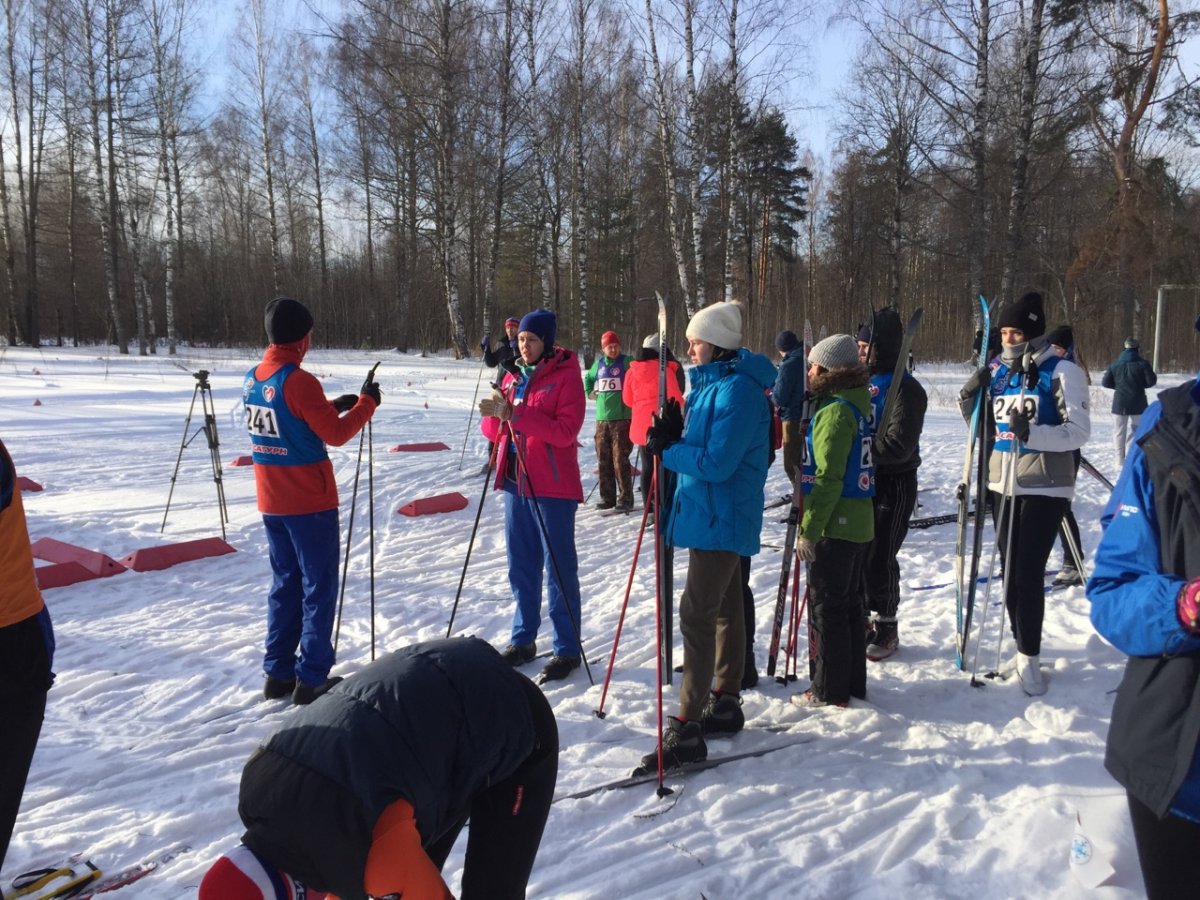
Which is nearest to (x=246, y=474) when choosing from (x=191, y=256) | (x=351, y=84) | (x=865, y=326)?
(x=865, y=326)

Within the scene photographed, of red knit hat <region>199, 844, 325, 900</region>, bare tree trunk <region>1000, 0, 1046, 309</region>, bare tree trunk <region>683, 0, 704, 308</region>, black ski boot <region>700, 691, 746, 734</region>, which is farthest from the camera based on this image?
bare tree trunk <region>683, 0, 704, 308</region>

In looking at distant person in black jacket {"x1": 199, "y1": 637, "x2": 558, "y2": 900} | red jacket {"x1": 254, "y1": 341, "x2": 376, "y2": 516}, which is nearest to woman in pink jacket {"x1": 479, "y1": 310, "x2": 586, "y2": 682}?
red jacket {"x1": 254, "y1": 341, "x2": 376, "y2": 516}

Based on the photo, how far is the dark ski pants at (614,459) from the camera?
7957 millimetres

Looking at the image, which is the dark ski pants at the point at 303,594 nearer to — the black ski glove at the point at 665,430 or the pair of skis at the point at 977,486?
the black ski glove at the point at 665,430

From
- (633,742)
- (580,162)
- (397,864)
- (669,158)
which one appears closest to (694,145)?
(669,158)

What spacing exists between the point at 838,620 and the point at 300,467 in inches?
111

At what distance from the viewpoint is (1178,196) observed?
77.7 ft

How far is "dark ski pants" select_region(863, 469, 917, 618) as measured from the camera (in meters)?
4.32

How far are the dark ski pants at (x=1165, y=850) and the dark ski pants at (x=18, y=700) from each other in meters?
2.88

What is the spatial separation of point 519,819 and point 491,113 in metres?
21.7

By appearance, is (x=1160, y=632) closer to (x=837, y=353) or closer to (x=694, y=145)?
(x=837, y=353)

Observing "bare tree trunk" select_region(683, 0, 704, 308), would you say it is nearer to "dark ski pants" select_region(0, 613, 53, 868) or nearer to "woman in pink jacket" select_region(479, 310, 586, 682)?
"woman in pink jacket" select_region(479, 310, 586, 682)

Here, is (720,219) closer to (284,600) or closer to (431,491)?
(431,491)

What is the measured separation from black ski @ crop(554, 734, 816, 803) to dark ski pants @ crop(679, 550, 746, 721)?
20 centimetres
